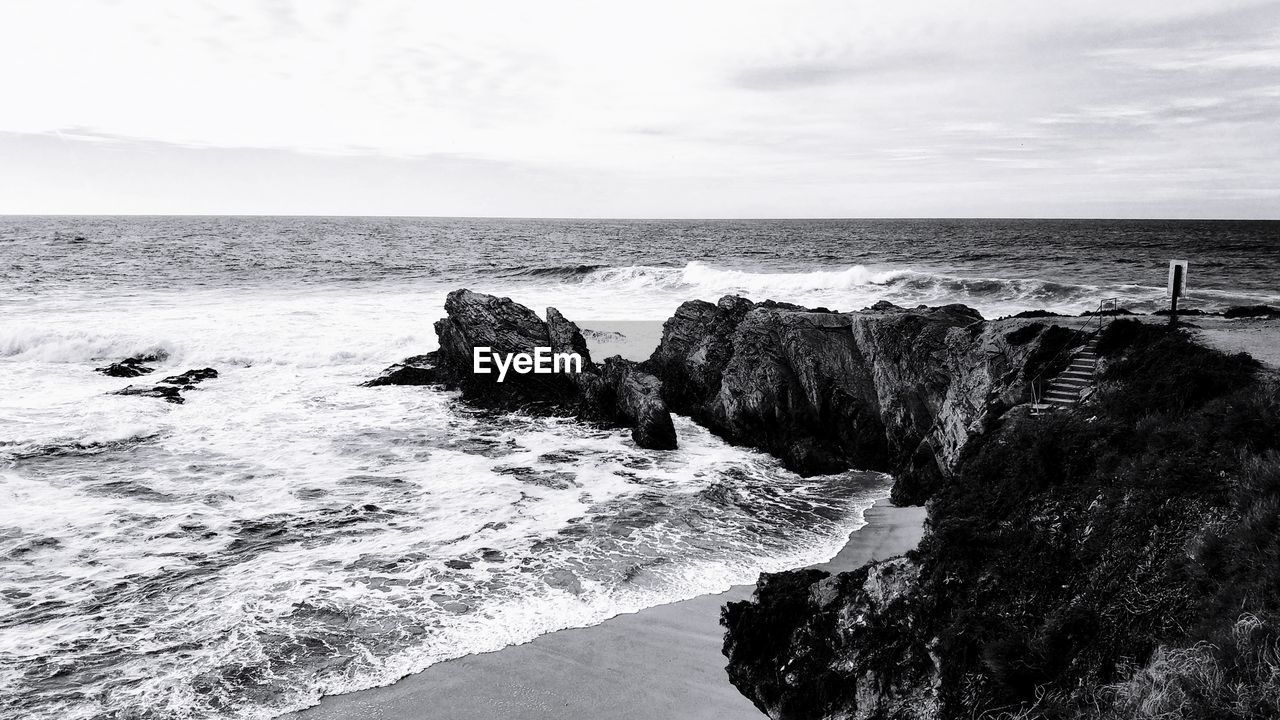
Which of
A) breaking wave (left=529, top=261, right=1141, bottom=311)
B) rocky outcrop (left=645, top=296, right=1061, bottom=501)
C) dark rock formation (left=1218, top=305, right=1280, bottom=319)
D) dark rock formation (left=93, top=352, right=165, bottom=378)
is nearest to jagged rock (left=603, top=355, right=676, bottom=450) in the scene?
rocky outcrop (left=645, top=296, right=1061, bottom=501)

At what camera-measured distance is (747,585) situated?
1171 cm

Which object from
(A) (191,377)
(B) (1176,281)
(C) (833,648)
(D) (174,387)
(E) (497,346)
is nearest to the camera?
(C) (833,648)

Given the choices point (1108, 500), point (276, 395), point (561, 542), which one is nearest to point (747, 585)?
point (561, 542)

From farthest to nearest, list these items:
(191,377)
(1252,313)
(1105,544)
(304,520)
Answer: (191,377)
(1252,313)
(304,520)
(1105,544)

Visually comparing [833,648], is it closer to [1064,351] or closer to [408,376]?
[1064,351]

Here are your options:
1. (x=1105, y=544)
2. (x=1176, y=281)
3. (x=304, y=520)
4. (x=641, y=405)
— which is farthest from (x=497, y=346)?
(x=1105, y=544)

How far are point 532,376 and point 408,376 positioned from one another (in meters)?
5.33

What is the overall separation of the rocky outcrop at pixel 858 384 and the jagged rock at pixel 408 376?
10082 mm

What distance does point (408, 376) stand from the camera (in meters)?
26.4

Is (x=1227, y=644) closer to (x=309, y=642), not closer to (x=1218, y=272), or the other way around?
(x=309, y=642)

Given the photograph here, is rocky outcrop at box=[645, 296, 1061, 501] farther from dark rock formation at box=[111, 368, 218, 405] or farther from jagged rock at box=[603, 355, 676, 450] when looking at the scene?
dark rock formation at box=[111, 368, 218, 405]

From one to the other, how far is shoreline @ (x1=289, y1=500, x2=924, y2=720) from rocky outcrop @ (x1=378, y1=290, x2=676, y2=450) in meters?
9.03

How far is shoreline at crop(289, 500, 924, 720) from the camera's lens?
28.3ft

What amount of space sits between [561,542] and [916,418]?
30.8 feet
